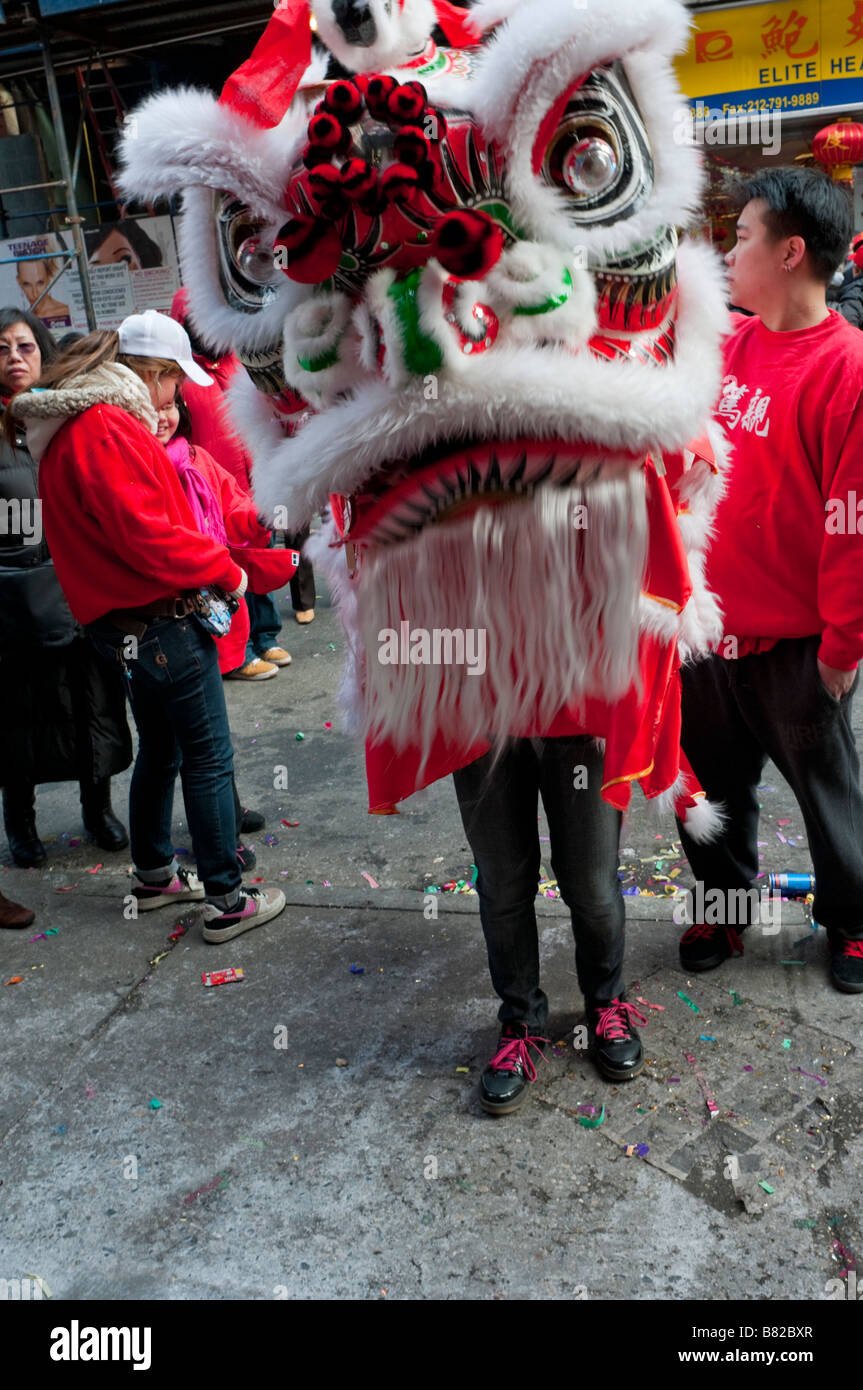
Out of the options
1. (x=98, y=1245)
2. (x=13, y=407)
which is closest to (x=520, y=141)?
(x=13, y=407)

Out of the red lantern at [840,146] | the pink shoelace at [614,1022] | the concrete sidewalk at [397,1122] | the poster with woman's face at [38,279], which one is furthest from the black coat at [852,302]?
the poster with woman's face at [38,279]

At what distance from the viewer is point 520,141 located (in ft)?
5.01

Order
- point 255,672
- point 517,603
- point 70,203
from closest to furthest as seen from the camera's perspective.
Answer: point 517,603 → point 255,672 → point 70,203

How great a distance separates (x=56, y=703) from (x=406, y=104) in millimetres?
2893

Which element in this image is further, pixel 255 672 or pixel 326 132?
pixel 255 672

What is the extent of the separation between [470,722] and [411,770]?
281 mm

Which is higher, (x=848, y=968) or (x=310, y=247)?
(x=310, y=247)

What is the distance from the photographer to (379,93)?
1502mm

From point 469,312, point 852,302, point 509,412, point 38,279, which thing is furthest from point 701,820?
point 38,279

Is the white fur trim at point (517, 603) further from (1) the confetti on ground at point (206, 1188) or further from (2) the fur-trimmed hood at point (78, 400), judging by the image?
(2) the fur-trimmed hood at point (78, 400)

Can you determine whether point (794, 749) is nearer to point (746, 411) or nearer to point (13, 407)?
point (746, 411)

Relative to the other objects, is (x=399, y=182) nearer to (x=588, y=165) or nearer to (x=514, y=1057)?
(x=588, y=165)

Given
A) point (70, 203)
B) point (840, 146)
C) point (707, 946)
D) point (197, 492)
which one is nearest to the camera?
point (707, 946)

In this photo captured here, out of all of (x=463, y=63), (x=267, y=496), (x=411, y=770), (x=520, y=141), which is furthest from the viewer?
(x=411, y=770)
